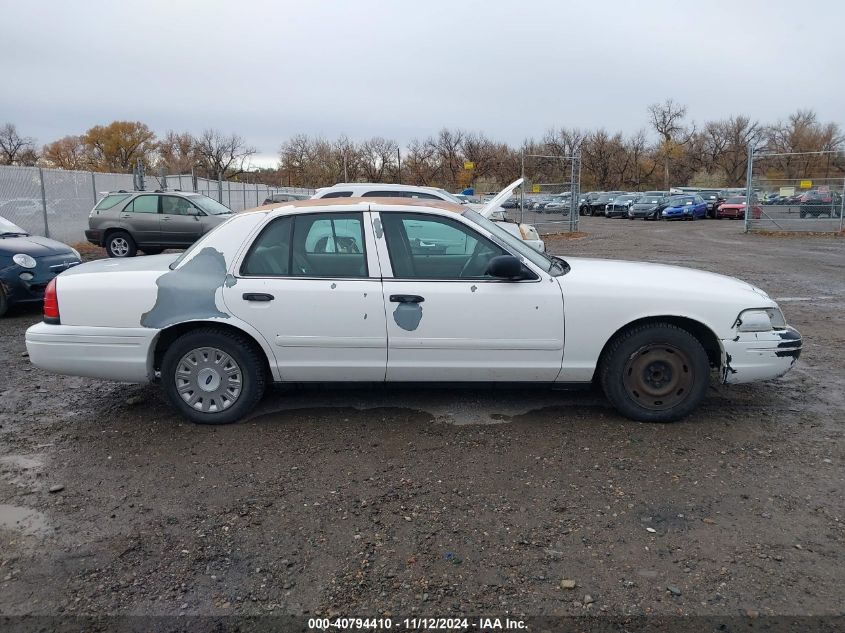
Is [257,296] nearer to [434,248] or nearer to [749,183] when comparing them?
[434,248]

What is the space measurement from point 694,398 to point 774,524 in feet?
4.41

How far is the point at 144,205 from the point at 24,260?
7.33 meters

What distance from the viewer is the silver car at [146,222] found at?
15.5 meters

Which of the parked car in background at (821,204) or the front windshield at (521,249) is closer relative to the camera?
the front windshield at (521,249)

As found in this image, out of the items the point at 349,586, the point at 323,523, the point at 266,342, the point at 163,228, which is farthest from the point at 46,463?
the point at 163,228

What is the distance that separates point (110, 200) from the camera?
51.8ft

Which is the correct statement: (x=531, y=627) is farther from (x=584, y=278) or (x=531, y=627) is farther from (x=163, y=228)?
(x=163, y=228)

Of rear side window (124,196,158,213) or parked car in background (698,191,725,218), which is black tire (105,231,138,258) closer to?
rear side window (124,196,158,213)

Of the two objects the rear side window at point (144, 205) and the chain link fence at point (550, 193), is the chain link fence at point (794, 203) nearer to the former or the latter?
the chain link fence at point (550, 193)

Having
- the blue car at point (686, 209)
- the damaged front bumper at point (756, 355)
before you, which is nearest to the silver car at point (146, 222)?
the damaged front bumper at point (756, 355)

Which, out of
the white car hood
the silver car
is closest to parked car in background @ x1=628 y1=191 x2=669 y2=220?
the silver car

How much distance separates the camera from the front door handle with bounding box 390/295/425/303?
443cm

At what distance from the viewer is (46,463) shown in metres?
4.11

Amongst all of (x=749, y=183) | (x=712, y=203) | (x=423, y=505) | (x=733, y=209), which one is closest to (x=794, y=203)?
(x=749, y=183)
